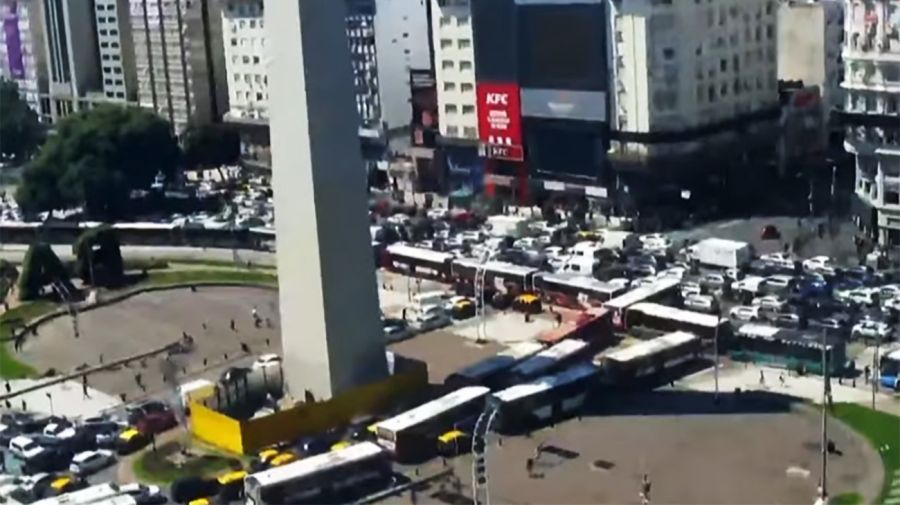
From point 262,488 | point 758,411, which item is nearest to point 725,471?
point 758,411

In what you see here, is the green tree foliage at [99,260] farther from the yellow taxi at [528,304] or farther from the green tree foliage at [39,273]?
the yellow taxi at [528,304]

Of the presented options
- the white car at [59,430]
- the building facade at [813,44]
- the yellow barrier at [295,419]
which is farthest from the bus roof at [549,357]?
the building facade at [813,44]

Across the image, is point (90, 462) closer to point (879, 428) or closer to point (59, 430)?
point (59, 430)

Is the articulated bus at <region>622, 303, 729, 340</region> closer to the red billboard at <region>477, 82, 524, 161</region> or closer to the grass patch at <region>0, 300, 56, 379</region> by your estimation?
the grass patch at <region>0, 300, 56, 379</region>

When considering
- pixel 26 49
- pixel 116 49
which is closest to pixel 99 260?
pixel 116 49

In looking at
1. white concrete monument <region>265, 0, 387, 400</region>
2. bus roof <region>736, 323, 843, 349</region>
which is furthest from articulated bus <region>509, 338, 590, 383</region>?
bus roof <region>736, 323, 843, 349</region>

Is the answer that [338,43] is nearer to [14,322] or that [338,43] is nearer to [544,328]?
[544,328]
